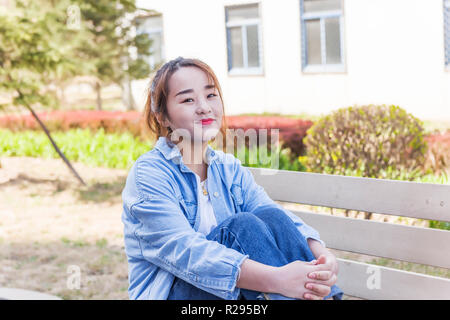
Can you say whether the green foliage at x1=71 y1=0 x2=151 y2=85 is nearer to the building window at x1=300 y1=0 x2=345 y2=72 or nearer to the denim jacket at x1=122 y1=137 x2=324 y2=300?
the building window at x1=300 y1=0 x2=345 y2=72

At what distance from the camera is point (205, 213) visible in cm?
221

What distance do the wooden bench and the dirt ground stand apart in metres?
1.59

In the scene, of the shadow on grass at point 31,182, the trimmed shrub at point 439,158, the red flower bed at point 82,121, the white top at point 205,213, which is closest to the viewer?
the white top at point 205,213

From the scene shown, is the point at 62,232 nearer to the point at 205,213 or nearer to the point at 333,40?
the point at 205,213

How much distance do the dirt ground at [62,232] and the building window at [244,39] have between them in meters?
5.37

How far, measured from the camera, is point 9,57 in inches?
271

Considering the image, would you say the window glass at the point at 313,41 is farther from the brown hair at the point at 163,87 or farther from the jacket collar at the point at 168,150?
the jacket collar at the point at 168,150

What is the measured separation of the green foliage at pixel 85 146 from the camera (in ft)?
26.3

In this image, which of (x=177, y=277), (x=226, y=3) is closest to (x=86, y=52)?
(x=226, y=3)

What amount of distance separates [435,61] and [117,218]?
6.42 meters

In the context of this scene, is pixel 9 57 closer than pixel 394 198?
No

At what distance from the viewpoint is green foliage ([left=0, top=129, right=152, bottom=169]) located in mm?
8031

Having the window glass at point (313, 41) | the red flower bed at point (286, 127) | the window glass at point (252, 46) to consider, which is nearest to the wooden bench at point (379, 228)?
the red flower bed at point (286, 127)

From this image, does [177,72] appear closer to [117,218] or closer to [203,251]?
[203,251]
